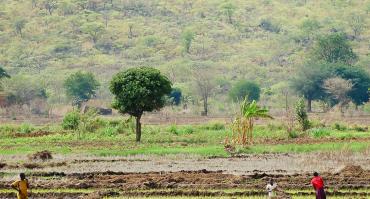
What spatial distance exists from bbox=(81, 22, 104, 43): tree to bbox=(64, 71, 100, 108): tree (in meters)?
30.5

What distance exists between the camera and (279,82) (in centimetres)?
11538

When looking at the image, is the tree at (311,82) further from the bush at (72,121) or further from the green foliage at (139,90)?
the green foliage at (139,90)

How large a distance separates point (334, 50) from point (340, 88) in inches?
922

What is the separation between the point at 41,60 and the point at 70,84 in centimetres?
2720

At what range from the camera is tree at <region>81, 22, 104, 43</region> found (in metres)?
129

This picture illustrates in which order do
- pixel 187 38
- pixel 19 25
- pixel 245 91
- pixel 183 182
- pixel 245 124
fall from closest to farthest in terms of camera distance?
pixel 183 182 < pixel 245 124 < pixel 245 91 < pixel 187 38 < pixel 19 25

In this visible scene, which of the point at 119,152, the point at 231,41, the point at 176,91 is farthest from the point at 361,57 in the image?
the point at 119,152

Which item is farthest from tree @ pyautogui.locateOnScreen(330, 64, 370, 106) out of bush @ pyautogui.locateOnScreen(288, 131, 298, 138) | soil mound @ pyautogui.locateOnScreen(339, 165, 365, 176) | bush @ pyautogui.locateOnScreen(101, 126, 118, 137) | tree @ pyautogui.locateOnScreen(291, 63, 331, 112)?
soil mound @ pyautogui.locateOnScreen(339, 165, 365, 176)

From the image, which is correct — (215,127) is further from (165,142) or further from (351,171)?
(351,171)

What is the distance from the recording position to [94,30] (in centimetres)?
12938

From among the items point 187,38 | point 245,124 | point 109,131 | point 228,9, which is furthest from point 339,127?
point 228,9

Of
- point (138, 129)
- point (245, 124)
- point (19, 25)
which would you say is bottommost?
point (138, 129)

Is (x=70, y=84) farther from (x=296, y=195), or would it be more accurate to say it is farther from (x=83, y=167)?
A: (x=296, y=195)

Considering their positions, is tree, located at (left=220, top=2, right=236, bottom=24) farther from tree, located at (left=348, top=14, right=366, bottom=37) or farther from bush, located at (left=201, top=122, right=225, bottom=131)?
bush, located at (left=201, top=122, right=225, bottom=131)
